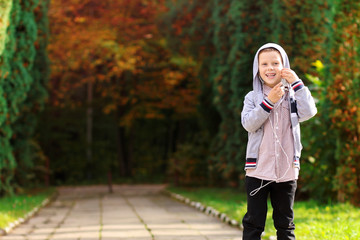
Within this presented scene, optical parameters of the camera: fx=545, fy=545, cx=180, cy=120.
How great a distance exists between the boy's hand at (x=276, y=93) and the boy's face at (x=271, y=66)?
0.17 meters

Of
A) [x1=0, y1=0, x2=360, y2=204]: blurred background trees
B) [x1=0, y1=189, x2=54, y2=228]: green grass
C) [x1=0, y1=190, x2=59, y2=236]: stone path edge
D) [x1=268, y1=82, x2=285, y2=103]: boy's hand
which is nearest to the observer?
[x1=268, y1=82, x2=285, y2=103]: boy's hand

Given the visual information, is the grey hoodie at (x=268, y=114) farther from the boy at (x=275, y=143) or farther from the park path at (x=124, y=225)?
the park path at (x=124, y=225)

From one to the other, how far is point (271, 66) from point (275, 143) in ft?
1.90

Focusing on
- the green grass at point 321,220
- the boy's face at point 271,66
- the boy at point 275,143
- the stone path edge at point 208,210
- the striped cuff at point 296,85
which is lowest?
the stone path edge at point 208,210

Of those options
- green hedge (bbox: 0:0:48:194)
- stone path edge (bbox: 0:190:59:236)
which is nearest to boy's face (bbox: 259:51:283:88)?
stone path edge (bbox: 0:190:59:236)

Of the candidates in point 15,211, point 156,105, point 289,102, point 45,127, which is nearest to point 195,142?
point 156,105

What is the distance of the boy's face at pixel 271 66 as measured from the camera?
4.09 metres

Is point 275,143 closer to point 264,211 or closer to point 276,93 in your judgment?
point 276,93

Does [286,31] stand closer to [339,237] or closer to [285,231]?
[339,237]

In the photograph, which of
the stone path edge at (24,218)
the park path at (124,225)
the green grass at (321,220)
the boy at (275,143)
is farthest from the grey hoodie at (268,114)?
the stone path edge at (24,218)

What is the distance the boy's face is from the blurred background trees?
4.48 meters

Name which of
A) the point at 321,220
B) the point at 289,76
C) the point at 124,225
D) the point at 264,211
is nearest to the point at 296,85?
the point at 289,76

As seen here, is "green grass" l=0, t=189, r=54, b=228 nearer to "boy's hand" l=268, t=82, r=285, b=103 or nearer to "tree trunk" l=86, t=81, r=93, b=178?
"boy's hand" l=268, t=82, r=285, b=103

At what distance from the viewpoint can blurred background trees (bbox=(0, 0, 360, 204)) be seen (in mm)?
8680
